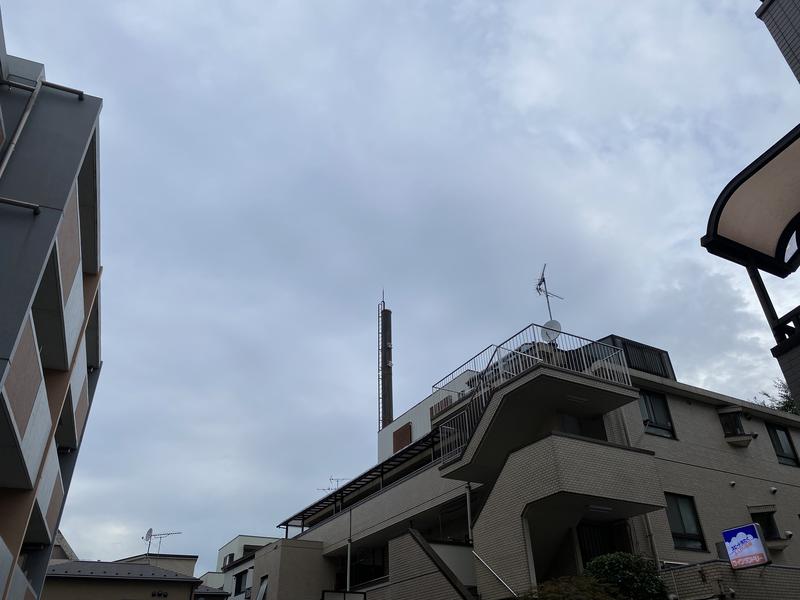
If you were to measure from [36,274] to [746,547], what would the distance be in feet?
49.8

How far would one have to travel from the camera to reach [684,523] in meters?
18.0

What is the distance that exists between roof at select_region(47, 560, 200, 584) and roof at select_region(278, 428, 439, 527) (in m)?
5.71

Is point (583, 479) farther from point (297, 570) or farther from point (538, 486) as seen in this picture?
point (297, 570)

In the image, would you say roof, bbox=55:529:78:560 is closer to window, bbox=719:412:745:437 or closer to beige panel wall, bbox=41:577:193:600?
beige panel wall, bbox=41:577:193:600

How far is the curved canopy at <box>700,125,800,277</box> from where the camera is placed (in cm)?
661

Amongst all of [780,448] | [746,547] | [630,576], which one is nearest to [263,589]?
[630,576]

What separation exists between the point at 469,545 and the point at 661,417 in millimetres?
7257

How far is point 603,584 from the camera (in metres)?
13.1

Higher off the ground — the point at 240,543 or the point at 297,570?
the point at 240,543

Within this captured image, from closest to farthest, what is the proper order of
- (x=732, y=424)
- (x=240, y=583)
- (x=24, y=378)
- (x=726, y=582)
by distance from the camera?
(x=24, y=378) → (x=726, y=582) → (x=732, y=424) → (x=240, y=583)

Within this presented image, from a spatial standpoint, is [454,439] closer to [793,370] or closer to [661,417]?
[661,417]

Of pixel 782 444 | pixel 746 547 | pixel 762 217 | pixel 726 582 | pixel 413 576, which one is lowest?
pixel 726 582

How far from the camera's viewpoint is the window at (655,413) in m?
19.3

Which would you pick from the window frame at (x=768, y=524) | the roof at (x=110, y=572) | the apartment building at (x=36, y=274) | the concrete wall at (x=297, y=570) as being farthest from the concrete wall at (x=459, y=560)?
the roof at (x=110, y=572)
